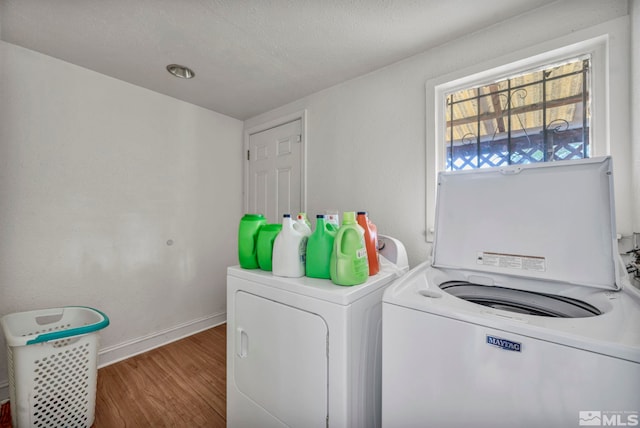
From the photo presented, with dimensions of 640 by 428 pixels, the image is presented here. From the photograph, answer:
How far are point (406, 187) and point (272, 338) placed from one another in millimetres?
1377

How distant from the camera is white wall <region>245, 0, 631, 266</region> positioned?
1.38 m

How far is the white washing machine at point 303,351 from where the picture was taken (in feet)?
3.46

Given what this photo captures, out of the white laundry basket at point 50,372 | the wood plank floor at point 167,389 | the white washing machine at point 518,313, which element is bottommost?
the wood plank floor at point 167,389

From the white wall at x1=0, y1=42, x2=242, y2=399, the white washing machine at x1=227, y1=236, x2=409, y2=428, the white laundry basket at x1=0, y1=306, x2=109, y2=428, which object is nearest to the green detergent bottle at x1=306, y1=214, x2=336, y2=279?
the white washing machine at x1=227, y1=236, x2=409, y2=428

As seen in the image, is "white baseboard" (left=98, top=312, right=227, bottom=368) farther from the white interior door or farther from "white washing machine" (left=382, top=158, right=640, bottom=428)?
"white washing machine" (left=382, top=158, right=640, bottom=428)

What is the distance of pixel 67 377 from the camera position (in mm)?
1547

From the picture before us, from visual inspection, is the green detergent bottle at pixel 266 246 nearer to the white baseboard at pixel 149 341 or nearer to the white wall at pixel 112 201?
the white wall at pixel 112 201

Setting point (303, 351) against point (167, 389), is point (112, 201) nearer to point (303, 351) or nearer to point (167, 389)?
point (167, 389)

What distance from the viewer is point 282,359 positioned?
122 centimetres

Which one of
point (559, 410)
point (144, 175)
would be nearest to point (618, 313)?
point (559, 410)

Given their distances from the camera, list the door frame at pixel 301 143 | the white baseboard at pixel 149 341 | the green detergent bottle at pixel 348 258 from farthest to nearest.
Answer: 1. the door frame at pixel 301 143
2. the white baseboard at pixel 149 341
3. the green detergent bottle at pixel 348 258

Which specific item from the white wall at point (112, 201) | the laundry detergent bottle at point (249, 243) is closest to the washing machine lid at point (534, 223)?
the laundry detergent bottle at point (249, 243)

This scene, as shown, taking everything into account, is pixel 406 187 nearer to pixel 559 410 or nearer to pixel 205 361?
pixel 559 410

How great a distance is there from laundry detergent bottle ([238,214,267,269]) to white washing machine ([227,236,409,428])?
7cm
